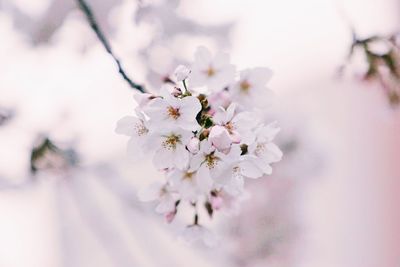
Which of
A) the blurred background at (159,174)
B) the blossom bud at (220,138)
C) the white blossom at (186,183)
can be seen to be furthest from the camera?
the blurred background at (159,174)

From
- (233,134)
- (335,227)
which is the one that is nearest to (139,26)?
(233,134)

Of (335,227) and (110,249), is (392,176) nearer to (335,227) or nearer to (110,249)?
(335,227)

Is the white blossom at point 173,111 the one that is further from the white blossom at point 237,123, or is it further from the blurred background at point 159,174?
the blurred background at point 159,174

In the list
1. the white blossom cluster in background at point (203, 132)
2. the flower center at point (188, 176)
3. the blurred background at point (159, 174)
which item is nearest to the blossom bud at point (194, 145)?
the white blossom cluster in background at point (203, 132)

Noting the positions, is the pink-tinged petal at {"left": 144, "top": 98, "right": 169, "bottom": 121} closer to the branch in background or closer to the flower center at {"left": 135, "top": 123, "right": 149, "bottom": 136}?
the flower center at {"left": 135, "top": 123, "right": 149, "bottom": 136}

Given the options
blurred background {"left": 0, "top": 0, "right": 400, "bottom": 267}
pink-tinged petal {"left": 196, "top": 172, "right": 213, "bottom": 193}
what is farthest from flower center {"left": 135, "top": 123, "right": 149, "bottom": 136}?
blurred background {"left": 0, "top": 0, "right": 400, "bottom": 267}

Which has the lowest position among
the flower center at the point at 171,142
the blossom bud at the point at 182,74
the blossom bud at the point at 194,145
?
the blossom bud at the point at 194,145
